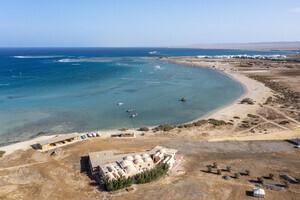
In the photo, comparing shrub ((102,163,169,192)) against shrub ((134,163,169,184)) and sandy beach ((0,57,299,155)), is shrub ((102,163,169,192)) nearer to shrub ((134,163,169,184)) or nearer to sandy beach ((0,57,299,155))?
shrub ((134,163,169,184))

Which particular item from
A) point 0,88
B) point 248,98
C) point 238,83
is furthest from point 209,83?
point 0,88

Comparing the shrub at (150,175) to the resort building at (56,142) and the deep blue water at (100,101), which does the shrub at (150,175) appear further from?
the deep blue water at (100,101)

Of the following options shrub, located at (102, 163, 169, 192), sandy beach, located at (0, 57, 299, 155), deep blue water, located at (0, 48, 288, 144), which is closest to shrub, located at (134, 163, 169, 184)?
shrub, located at (102, 163, 169, 192)

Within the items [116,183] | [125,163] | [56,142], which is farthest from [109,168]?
[56,142]

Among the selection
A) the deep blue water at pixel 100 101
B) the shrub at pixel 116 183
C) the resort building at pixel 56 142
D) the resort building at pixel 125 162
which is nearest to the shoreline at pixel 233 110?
the deep blue water at pixel 100 101

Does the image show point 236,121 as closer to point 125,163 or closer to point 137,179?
point 125,163
